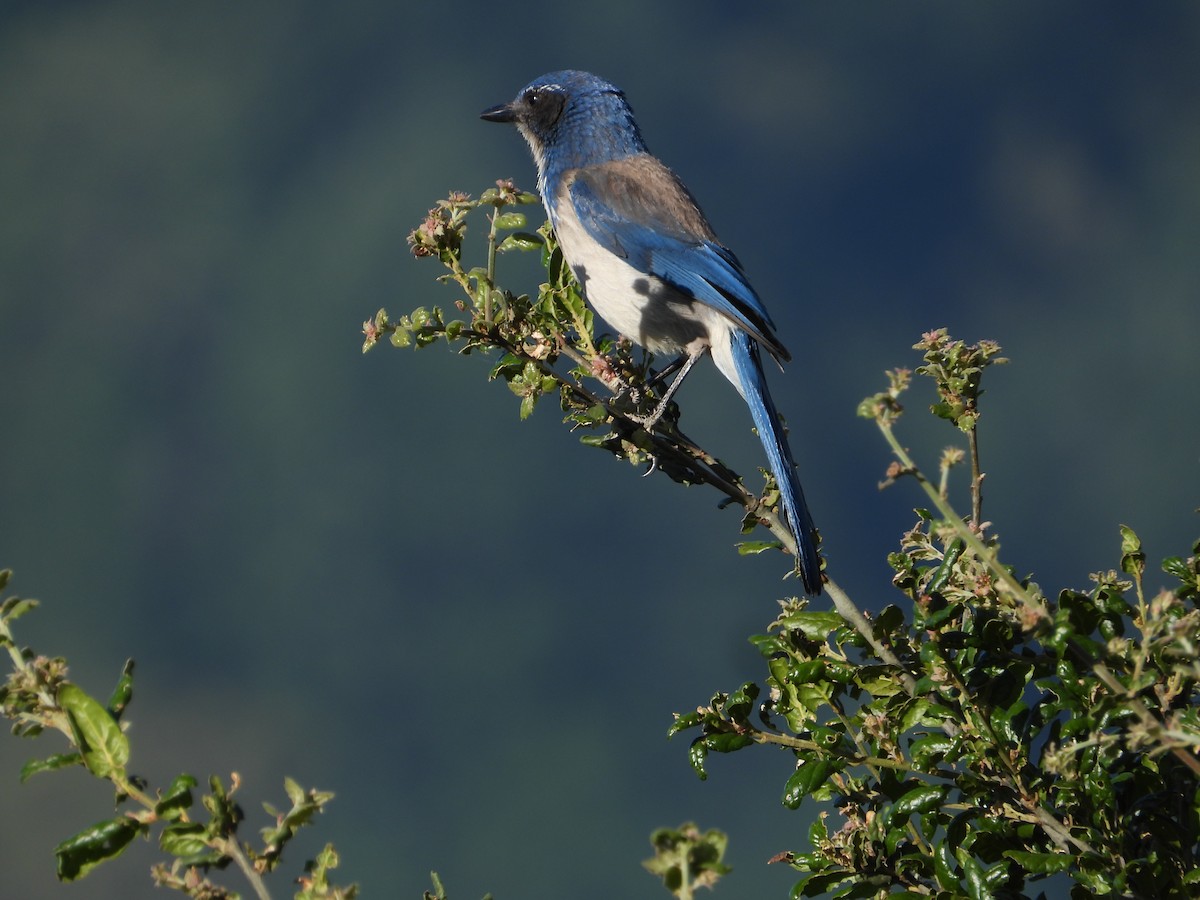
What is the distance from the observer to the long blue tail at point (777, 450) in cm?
172

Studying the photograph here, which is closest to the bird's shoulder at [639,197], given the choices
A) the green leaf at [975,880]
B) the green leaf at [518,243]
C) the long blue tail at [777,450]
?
the long blue tail at [777,450]

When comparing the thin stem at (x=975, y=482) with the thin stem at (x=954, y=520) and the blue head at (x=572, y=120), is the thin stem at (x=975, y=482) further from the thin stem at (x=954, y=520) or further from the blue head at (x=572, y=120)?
the blue head at (x=572, y=120)

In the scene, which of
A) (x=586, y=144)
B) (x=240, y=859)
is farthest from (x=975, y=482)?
(x=586, y=144)

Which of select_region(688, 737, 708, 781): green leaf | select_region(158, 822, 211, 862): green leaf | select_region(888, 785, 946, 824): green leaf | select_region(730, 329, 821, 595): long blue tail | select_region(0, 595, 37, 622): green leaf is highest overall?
select_region(730, 329, 821, 595): long blue tail

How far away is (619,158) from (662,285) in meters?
0.70

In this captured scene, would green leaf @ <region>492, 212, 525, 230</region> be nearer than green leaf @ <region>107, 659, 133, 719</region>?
No

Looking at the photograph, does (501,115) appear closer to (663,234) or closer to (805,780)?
(663,234)

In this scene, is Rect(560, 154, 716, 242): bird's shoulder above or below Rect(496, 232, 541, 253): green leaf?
above

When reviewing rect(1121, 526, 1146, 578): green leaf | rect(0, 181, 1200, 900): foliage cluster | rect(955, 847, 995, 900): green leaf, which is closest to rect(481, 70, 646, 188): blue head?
rect(0, 181, 1200, 900): foliage cluster

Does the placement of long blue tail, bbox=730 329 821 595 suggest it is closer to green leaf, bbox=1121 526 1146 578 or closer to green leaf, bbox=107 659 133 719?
green leaf, bbox=1121 526 1146 578

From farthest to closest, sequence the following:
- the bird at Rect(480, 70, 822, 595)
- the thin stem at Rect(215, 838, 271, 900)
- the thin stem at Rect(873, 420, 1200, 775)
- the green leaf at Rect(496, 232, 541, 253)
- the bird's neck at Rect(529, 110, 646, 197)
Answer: the bird's neck at Rect(529, 110, 646, 197)
the bird at Rect(480, 70, 822, 595)
the green leaf at Rect(496, 232, 541, 253)
the thin stem at Rect(873, 420, 1200, 775)
the thin stem at Rect(215, 838, 271, 900)

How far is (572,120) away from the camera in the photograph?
3844 mm

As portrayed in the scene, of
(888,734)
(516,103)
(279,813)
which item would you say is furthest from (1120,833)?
(516,103)

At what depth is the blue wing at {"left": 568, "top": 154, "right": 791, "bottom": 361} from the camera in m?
3.13
